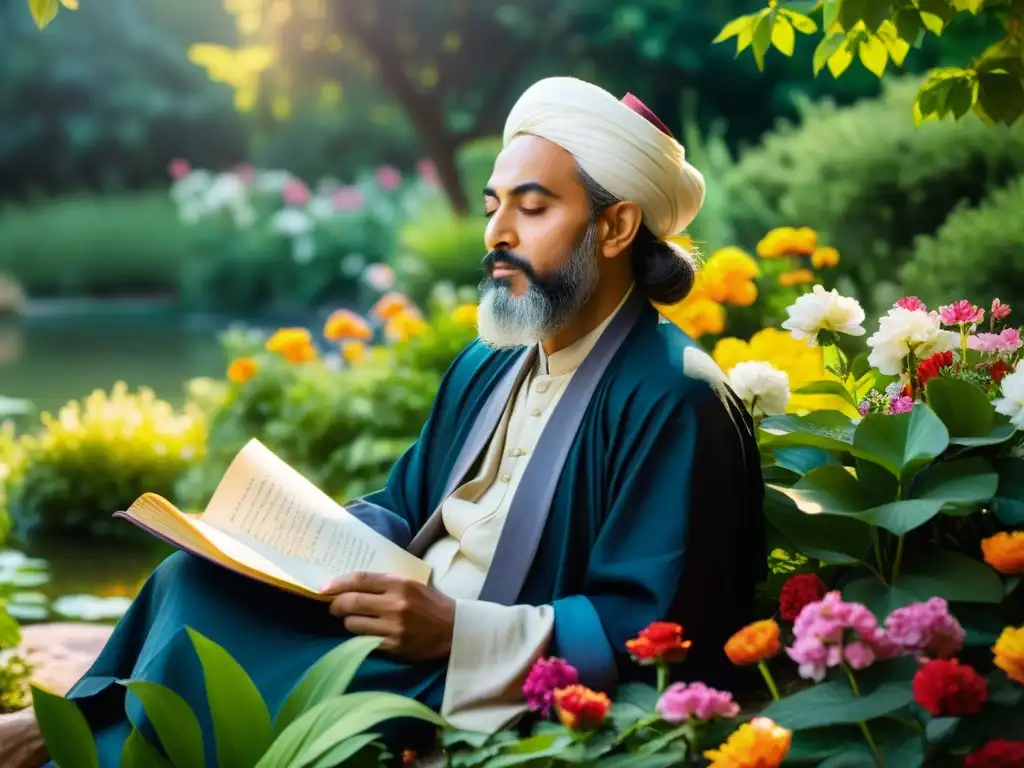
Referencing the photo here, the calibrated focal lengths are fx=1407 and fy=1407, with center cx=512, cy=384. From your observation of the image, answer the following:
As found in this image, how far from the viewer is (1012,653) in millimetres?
1970

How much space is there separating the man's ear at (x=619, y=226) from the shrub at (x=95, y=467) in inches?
181

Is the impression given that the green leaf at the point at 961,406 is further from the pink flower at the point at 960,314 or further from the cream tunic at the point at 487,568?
the cream tunic at the point at 487,568

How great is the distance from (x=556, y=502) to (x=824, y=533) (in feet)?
1.65

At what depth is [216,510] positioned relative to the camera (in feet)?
8.86

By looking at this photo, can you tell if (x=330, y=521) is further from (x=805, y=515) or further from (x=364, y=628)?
(x=805, y=515)

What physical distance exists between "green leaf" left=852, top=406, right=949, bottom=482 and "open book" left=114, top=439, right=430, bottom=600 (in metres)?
0.88

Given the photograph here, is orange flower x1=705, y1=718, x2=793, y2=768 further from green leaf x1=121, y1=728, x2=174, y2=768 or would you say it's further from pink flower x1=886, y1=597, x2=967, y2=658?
green leaf x1=121, y1=728, x2=174, y2=768

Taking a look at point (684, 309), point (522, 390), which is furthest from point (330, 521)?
point (684, 309)

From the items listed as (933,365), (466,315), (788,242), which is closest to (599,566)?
(933,365)

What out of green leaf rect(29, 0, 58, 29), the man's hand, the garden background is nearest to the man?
the man's hand

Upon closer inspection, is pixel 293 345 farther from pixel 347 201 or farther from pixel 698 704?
pixel 347 201

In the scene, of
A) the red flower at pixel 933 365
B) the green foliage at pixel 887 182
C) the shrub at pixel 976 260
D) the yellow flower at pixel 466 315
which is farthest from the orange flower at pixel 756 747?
the green foliage at pixel 887 182

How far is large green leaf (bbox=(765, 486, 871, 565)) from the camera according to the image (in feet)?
8.55

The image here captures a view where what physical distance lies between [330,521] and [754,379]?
97 cm
